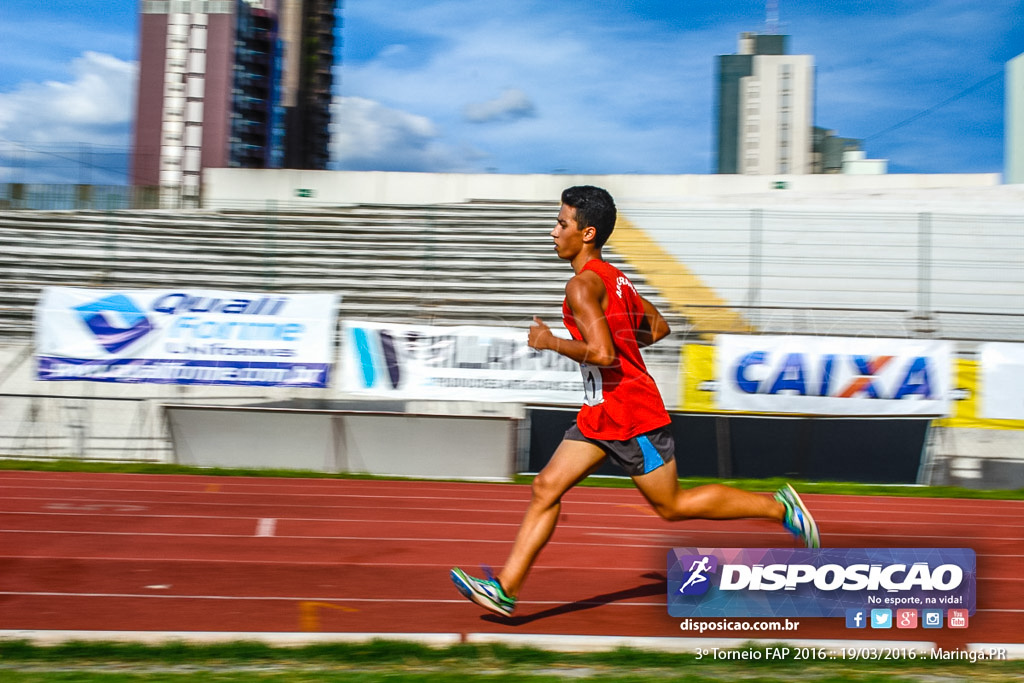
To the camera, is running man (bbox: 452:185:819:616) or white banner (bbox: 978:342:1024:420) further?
white banner (bbox: 978:342:1024:420)

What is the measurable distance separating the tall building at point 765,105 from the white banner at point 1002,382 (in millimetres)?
109392

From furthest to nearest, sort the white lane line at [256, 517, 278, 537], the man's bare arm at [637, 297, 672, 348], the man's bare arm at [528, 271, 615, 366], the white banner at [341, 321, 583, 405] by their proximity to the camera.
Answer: the white banner at [341, 321, 583, 405] → the white lane line at [256, 517, 278, 537] → the man's bare arm at [637, 297, 672, 348] → the man's bare arm at [528, 271, 615, 366]

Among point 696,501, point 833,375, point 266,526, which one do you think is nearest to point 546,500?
point 696,501

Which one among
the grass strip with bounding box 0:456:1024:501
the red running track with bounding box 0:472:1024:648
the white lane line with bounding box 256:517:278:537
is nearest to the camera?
the red running track with bounding box 0:472:1024:648

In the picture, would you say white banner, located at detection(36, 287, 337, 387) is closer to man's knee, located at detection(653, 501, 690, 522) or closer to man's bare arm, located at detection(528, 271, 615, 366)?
man's knee, located at detection(653, 501, 690, 522)

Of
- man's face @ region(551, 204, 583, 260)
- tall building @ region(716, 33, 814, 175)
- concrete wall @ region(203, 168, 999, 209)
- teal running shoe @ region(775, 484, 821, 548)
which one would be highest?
tall building @ region(716, 33, 814, 175)

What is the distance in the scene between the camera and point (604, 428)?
3.74 m

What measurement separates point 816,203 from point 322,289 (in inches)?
489

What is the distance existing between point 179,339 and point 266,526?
224 inches

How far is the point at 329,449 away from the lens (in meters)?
10.9

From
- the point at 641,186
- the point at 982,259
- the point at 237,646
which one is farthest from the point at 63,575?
the point at 641,186

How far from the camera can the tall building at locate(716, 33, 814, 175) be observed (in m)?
121

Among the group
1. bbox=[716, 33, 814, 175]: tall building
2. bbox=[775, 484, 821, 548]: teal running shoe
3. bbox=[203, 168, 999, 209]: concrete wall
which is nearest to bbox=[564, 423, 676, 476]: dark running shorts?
bbox=[775, 484, 821, 548]: teal running shoe

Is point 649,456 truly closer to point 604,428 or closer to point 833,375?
point 604,428
